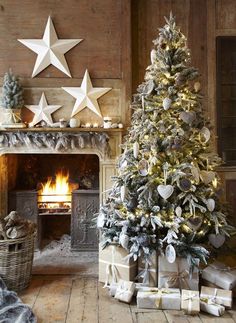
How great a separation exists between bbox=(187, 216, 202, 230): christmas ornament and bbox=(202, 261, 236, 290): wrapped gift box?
1.22 ft

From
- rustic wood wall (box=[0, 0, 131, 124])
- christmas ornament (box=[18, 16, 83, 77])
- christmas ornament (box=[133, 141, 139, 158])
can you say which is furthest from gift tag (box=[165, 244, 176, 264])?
christmas ornament (box=[18, 16, 83, 77])

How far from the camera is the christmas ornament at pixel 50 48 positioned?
3.59 meters

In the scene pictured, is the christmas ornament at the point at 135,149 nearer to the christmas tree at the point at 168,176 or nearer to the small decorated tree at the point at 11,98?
the christmas tree at the point at 168,176

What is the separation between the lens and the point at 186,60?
3049mm

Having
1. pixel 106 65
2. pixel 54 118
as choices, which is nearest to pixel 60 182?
pixel 54 118

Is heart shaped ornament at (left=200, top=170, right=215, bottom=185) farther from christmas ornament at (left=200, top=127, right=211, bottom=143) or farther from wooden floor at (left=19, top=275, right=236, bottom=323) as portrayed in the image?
wooden floor at (left=19, top=275, right=236, bottom=323)

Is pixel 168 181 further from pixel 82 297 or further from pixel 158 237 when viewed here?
pixel 82 297

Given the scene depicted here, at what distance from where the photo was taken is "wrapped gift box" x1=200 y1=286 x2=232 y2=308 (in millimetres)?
2627

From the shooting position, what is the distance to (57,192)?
162 inches

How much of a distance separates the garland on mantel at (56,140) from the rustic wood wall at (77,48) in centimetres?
19

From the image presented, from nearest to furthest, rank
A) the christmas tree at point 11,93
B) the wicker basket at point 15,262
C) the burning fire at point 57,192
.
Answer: the wicker basket at point 15,262 < the christmas tree at point 11,93 < the burning fire at point 57,192

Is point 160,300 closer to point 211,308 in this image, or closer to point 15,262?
point 211,308

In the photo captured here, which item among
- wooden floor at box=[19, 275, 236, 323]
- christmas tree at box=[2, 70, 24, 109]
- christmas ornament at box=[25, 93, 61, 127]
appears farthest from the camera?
christmas ornament at box=[25, 93, 61, 127]

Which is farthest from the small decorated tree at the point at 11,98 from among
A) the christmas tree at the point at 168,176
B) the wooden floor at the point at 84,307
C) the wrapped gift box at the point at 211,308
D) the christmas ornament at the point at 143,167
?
the wrapped gift box at the point at 211,308
